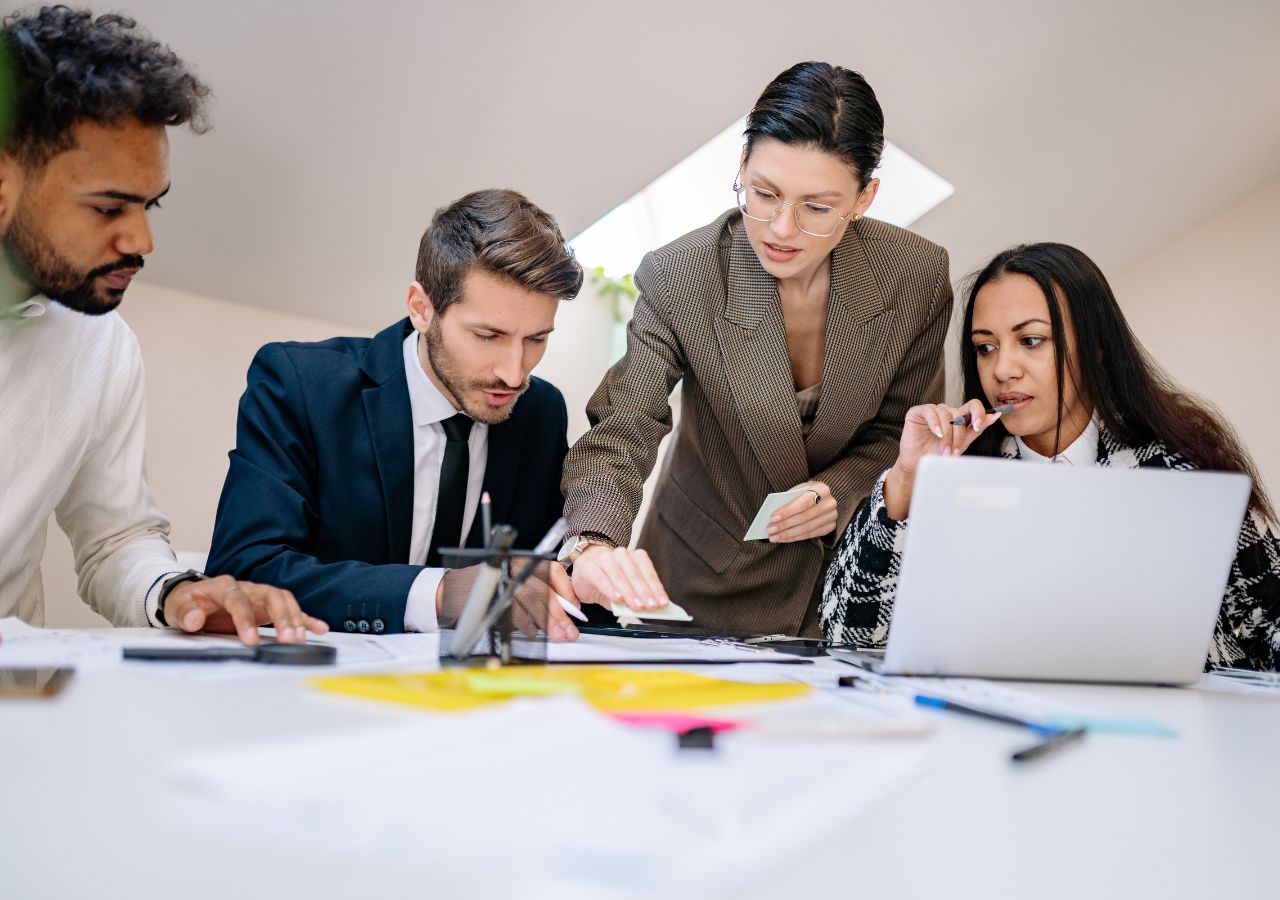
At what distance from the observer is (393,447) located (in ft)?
6.51

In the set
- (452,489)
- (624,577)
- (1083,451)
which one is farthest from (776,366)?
(624,577)

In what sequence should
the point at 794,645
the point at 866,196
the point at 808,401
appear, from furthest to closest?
the point at 808,401 < the point at 866,196 < the point at 794,645

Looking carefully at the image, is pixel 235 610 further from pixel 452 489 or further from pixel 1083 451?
pixel 1083 451

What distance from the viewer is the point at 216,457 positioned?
137 inches

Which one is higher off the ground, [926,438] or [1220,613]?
[926,438]

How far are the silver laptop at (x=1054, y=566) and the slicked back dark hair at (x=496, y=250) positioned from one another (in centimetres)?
101

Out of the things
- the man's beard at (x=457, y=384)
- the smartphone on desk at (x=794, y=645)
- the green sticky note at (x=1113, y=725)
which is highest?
the man's beard at (x=457, y=384)

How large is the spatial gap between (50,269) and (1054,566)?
148 cm

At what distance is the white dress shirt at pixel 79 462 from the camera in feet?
5.65

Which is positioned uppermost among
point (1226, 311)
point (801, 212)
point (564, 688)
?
point (1226, 311)

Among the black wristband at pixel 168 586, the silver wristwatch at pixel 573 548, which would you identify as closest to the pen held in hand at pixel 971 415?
the silver wristwatch at pixel 573 548

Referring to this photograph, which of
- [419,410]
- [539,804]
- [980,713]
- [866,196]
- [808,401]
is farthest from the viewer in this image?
[808,401]

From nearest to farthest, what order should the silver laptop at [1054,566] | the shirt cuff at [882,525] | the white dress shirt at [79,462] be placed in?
the silver laptop at [1054,566], the white dress shirt at [79,462], the shirt cuff at [882,525]

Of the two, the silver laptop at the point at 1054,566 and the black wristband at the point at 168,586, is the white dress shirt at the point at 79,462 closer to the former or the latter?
the black wristband at the point at 168,586
